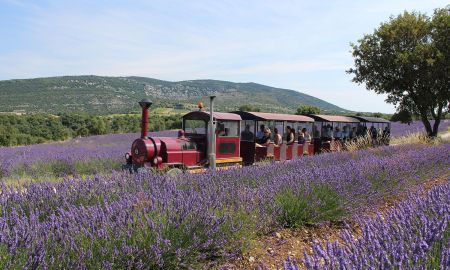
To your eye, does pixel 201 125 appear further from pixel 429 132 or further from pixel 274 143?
pixel 429 132

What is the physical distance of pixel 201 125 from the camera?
33.8 ft

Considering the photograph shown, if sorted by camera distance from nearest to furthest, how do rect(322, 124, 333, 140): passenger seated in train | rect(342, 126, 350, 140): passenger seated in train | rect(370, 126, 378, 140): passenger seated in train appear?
1. rect(322, 124, 333, 140): passenger seated in train
2. rect(342, 126, 350, 140): passenger seated in train
3. rect(370, 126, 378, 140): passenger seated in train

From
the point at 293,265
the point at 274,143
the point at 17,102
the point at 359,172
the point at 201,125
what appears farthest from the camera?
the point at 17,102

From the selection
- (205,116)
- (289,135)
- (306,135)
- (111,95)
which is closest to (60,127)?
(306,135)

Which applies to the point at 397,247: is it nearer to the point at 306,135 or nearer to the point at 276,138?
the point at 276,138

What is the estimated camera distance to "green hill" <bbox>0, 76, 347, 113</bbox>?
95438 millimetres

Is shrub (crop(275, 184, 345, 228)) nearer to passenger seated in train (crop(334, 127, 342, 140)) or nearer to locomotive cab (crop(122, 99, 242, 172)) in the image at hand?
locomotive cab (crop(122, 99, 242, 172))

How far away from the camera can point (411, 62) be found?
51.8 ft

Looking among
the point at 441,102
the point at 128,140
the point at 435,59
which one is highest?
the point at 435,59

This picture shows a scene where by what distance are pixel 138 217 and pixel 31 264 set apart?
91 cm

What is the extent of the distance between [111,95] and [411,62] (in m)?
109

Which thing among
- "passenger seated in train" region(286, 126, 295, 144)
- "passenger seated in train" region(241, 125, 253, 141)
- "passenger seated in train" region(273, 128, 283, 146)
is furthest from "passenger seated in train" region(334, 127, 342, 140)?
"passenger seated in train" region(241, 125, 253, 141)

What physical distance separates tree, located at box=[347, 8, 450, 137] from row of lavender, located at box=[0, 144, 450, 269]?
11.9m

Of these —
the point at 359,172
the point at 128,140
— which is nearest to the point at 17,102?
the point at 128,140
